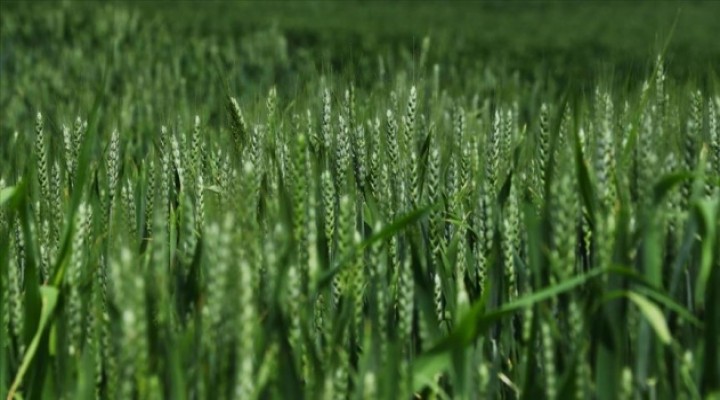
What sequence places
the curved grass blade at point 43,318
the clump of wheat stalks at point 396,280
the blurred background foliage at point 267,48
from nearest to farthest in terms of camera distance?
the clump of wheat stalks at point 396,280, the curved grass blade at point 43,318, the blurred background foliage at point 267,48

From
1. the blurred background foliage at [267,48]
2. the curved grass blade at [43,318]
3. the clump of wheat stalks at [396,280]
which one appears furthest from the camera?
the blurred background foliage at [267,48]

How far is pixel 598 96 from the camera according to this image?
5.64 feet

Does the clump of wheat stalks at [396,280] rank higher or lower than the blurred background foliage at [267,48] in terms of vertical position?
lower

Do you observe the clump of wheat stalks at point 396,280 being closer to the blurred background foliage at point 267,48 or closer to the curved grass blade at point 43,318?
the curved grass blade at point 43,318

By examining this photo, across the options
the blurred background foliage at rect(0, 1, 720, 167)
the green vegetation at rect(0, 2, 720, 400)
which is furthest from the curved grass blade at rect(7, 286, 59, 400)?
the blurred background foliage at rect(0, 1, 720, 167)

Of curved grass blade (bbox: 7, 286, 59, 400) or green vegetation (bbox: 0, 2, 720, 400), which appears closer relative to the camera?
green vegetation (bbox: 0, 2, 720, 400)

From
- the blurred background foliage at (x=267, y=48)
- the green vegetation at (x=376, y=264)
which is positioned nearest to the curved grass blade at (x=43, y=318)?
the green vegetation at (x=376, y=264)

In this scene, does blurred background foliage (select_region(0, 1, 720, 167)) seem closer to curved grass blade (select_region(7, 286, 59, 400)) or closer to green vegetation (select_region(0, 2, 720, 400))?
green vegetation (select_region(0, 2, 720, 400))

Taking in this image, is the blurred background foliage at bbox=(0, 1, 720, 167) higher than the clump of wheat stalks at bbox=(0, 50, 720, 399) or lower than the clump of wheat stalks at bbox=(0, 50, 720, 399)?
higher

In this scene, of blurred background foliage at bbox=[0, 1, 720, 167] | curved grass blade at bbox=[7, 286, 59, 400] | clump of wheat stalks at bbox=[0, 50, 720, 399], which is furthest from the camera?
blurred background foliage at bbox=[0, 1, 720, 167]

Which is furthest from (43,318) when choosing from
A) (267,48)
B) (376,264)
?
(267,48)

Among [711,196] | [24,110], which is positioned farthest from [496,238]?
[24,110]

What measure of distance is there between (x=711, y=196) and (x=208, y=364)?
2.07 ft

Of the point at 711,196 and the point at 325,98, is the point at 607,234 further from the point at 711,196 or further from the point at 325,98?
the point at 325,98
